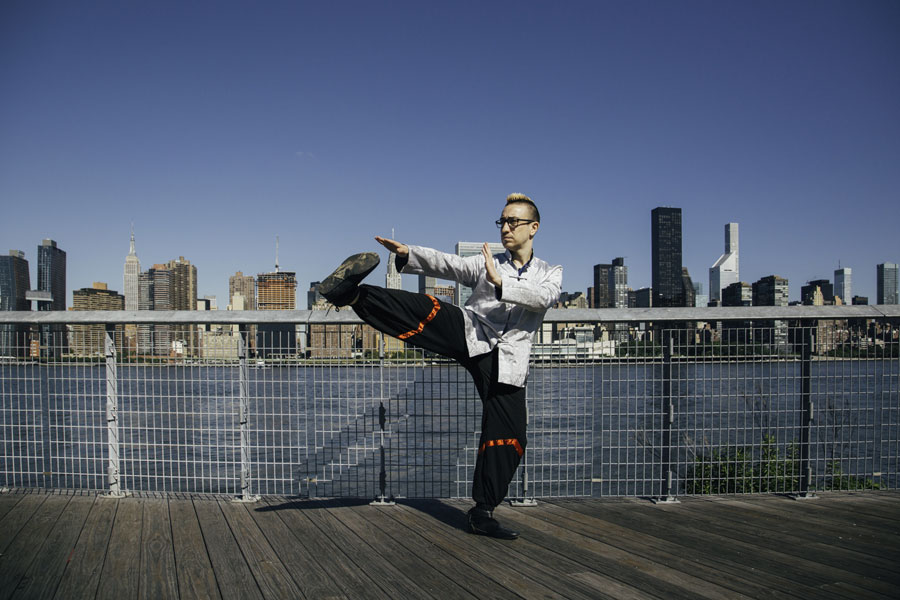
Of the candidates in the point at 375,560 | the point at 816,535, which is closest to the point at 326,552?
the point at 375,560

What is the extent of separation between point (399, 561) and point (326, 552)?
1.24 feet

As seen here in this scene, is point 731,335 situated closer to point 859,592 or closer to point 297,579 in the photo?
point 859,592

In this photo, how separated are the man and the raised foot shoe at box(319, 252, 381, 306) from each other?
5.1 inches

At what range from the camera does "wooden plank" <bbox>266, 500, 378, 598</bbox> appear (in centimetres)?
237

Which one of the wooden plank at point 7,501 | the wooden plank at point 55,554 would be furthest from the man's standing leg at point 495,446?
the wooden plank at point 7,501

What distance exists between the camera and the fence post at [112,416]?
12.1ft

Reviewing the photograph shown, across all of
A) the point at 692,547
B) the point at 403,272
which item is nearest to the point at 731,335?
the point at 692,547

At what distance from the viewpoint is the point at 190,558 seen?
2.70 metres

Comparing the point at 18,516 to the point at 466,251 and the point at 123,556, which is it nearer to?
the point at 123,556

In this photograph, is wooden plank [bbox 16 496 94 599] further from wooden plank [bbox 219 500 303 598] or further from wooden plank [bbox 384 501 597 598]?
wooden plank [bbox 384 501 597 598]

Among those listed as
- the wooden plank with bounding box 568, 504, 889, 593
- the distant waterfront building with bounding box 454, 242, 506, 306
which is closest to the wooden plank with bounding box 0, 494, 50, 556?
the distant waterfront building with bounding box 454, 242, 506, 306

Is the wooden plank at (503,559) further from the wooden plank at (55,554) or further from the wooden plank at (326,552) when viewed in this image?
the wooden plank at (55,554)

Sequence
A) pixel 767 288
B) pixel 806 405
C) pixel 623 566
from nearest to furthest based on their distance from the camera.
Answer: pixel 623 566 < pixel 806 405 < pixel 767 288

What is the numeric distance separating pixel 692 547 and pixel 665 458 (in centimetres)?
90
